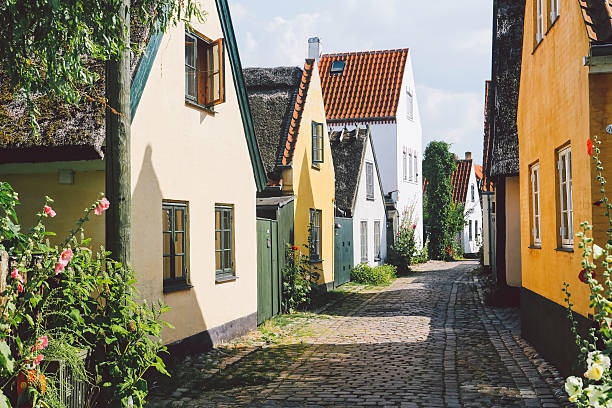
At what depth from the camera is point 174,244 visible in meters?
9.43

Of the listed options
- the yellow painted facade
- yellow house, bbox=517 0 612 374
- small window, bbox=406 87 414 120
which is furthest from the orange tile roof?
small window, bbox=406 87 414 120

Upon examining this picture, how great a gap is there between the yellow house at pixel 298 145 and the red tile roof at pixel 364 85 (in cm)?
1086

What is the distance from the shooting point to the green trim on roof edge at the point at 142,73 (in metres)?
8.10

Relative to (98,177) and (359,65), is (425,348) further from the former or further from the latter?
(359,65)

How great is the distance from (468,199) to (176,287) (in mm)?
37030

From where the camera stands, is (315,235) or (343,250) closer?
(315,235)

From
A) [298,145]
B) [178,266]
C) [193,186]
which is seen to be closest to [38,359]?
[178,266]

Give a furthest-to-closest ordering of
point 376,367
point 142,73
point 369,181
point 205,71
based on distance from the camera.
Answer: point 369,181, point 205,71, point 376,367, point 142,73

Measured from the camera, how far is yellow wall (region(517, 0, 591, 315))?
279 inches

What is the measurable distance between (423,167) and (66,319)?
3384cm

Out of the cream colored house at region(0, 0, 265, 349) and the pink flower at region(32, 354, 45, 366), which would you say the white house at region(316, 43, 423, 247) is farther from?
the pink flower at region(32, 354, 45, 366)

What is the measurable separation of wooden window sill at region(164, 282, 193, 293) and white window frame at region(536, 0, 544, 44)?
601cm

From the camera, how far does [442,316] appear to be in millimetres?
14117

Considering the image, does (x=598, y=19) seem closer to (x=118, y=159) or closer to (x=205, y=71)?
(x=118, y=159)
